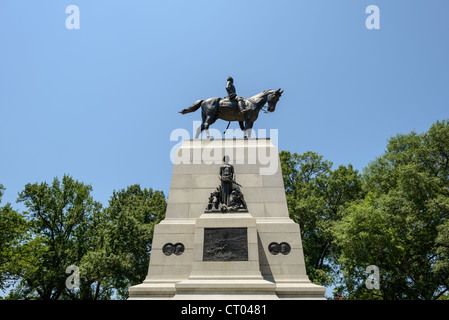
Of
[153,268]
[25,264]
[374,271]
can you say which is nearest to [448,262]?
[374,271]

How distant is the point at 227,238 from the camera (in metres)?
12.0

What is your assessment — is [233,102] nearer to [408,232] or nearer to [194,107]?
[194,107]

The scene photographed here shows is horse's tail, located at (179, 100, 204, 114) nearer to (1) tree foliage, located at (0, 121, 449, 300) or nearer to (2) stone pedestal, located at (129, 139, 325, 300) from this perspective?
(2) stone pedestal, located at (129, 139, 325, 300)

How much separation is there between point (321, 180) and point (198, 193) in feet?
74.9

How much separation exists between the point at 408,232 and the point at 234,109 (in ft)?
53.4

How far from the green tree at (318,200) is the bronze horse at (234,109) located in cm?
1627

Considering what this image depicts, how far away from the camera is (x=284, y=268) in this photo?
12.4 meters

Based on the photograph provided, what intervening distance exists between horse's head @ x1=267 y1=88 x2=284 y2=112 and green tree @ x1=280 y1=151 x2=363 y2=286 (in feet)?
52.8

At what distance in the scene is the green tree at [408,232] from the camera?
21891 millimetres

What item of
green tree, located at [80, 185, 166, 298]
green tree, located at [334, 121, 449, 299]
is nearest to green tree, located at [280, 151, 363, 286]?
green tree, located at [334, 121, 449, 299]

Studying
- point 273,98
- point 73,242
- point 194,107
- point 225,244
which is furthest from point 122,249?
point 273,98

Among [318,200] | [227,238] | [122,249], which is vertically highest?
[318,200]

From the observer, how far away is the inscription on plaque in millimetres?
11664

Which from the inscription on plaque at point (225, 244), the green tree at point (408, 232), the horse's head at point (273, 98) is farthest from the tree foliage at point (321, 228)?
the inscription on plaque at point (225, 244)
